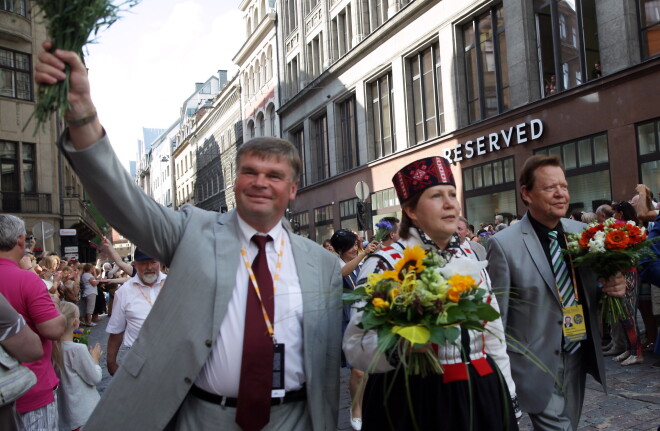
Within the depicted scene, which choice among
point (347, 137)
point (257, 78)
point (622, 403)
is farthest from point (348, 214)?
point (622, 403)

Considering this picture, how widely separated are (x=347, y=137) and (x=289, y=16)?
13019 millimetres

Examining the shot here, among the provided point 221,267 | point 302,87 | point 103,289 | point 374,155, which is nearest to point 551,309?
point 221,267

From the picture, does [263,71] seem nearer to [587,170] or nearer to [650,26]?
[587,170]

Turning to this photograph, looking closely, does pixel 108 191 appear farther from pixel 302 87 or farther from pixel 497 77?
pixel 302 87

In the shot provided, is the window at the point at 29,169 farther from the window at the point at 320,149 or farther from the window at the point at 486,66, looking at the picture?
the window at the point at 486,66

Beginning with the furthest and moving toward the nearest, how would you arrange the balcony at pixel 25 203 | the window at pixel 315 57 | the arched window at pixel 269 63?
the arched window at pixel 269 63 → the window at pixel 315 57 → the balcony at pixel 25 203

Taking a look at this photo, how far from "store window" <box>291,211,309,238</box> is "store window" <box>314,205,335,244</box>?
1.38m

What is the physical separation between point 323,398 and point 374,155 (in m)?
26.2

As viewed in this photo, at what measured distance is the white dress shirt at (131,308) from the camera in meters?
5.31

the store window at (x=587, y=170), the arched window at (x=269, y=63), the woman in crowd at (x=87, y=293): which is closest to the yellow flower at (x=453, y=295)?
the store window at (x=587, y=170)

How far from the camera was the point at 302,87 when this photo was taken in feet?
123

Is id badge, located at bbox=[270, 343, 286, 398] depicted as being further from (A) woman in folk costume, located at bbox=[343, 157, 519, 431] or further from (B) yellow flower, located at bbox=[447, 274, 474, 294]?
(B) yellow flower, located at bbox=[447, 274, 474, 294]

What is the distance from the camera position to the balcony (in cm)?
2767

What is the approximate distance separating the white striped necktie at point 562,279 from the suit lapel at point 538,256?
5 centimetres
